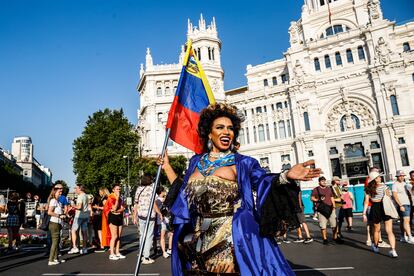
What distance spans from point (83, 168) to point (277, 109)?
1020 inches

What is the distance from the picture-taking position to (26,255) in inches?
386

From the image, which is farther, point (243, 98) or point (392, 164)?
point (243, 98)

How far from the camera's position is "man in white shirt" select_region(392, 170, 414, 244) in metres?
8.54

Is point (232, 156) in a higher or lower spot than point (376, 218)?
higher

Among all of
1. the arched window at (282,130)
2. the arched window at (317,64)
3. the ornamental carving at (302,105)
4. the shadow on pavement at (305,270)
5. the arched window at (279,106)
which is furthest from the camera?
the arched window at (279,106)

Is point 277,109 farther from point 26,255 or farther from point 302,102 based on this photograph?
point 26,255

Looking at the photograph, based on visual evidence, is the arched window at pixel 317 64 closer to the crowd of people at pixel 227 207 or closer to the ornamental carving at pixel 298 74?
the ornamental carving at pixel 298 74

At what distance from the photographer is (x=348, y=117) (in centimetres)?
3903

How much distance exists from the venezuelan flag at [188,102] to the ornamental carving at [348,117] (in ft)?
125

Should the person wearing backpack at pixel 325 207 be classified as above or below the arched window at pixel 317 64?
below

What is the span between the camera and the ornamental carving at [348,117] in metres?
38.0

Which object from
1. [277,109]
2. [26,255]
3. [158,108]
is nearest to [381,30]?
[277,109]

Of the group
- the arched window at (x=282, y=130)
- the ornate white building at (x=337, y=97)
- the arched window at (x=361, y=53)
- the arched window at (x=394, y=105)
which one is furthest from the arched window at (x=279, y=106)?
the arched window at (x=394, y=105)

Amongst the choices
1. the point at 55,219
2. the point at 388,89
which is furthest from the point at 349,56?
the point at 55,219
